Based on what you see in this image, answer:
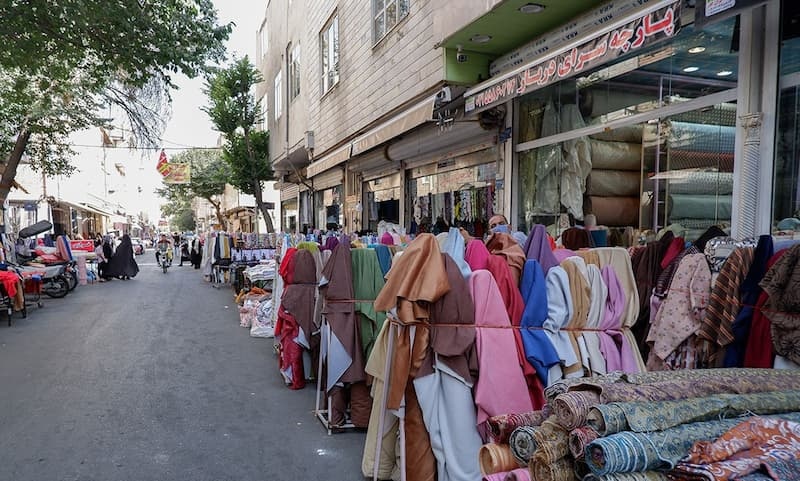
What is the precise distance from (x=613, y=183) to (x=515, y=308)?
4131mm

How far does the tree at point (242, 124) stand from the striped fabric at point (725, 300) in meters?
19.6

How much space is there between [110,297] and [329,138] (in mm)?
7532

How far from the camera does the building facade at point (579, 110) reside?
4.06 meters

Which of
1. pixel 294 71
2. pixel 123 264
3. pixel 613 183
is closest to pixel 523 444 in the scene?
pixel 613 183

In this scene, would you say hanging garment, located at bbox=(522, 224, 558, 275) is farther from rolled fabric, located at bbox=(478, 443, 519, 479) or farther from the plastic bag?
the plastic bag

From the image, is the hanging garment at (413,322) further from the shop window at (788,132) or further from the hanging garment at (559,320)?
the shop window at (788,132)

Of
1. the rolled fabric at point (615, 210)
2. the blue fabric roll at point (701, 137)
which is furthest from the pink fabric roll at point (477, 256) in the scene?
the rolled fabric at point (615, 210)

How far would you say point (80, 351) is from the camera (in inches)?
300

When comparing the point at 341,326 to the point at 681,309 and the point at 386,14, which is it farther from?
the point at 386,14

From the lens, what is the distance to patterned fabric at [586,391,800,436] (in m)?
1.75

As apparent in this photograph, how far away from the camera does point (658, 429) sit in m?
1.75

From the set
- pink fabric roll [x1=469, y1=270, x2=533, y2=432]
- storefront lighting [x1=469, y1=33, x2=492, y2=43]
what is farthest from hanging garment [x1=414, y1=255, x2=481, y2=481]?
storefront lighting [x1=469, y1=33, x2=492, y2=43]

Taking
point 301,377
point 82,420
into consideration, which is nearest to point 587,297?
point 301,377

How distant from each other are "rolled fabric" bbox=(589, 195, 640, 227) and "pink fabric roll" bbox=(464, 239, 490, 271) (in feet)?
12.2
